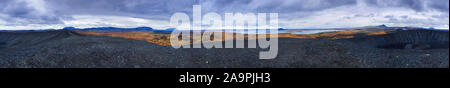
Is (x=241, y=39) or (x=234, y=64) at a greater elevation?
(x=241, y=39)

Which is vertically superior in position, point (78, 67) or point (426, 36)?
point (426, 36)

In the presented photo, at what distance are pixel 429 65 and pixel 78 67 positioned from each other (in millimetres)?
14142

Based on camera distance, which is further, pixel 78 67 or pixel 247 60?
pixel 247 60

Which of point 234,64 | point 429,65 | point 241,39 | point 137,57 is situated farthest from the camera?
point 241,39

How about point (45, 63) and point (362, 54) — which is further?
point (362, 54)

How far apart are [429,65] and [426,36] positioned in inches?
503

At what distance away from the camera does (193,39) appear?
17.0 metres
